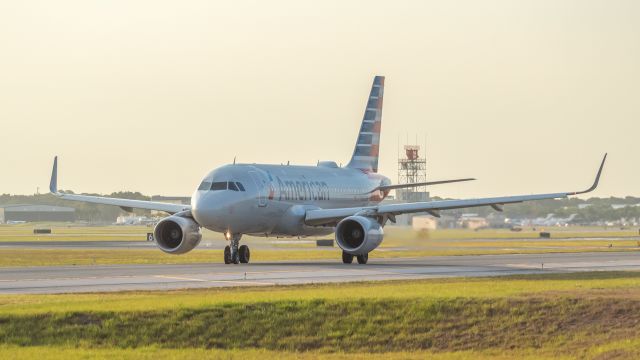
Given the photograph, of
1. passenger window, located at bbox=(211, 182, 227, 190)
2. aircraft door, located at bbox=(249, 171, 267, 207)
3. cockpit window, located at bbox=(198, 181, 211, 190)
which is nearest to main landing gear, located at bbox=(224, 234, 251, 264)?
aircraft door, located at bbox=(249, 171, 267, 207)

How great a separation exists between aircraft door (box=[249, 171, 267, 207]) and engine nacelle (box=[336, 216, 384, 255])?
3.55 meters

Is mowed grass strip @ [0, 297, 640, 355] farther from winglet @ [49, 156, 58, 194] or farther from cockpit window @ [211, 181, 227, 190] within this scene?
winglet @ [49, 156, 58, 194]

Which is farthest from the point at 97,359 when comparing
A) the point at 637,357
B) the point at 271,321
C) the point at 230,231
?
the point at 230,231

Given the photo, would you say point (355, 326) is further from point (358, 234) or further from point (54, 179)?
point (54, 179)

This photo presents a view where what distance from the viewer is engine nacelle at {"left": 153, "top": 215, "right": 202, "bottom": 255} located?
52781 millimetres

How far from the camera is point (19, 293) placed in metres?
33.5

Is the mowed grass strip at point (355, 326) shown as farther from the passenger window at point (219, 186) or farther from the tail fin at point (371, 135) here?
the tail fin at point (371, 135)

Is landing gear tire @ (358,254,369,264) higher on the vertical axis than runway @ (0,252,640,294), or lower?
higher

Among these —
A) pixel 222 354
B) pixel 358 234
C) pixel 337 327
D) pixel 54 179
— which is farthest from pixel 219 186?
pixel 222 354

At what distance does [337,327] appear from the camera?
26.4 metres

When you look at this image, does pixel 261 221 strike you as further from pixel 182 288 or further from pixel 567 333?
pixel 567 333

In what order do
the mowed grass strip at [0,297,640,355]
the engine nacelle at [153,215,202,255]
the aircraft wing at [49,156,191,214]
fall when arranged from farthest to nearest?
the aircraft wing at [49,156,191,214], the engine nacelle at [153,215,202,255], the mowed grass strip at [0,297,640,355]

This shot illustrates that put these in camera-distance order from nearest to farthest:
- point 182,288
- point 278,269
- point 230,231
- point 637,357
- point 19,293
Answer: point 637,357
point 19,293
point 182,288
point 278,269
point 230,231

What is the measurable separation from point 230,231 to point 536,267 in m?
13.1
